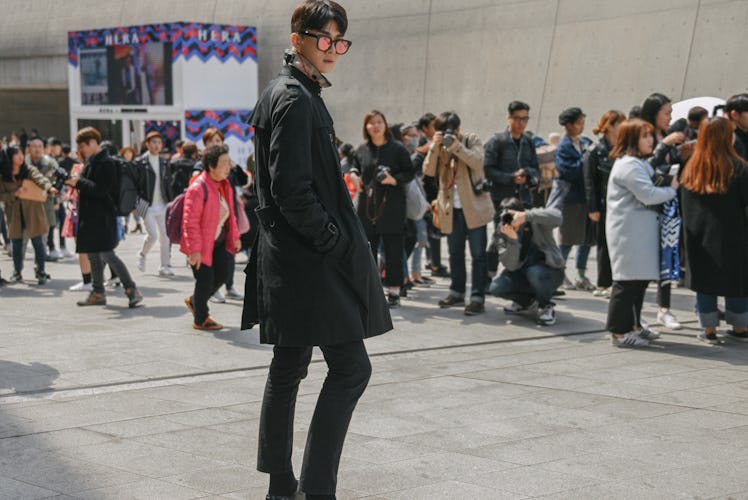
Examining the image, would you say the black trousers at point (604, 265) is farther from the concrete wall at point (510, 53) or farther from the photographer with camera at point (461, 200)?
the concrete wall at point (510, 53)

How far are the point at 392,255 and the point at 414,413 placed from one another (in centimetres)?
426

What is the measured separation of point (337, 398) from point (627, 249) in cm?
455

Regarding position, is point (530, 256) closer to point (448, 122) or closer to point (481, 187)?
point (481, 187)

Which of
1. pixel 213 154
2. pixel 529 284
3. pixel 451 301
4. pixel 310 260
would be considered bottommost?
pixel 451 301

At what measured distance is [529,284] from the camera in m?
9.07

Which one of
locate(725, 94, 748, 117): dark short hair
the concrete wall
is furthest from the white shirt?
the concrete wall

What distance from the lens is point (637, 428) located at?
5.42 meters

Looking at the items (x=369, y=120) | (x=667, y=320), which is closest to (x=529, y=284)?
(x=667, y=320)

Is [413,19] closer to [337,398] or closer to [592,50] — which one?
[592,50]

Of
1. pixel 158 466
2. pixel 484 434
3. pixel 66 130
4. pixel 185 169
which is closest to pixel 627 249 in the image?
pixel 484 434

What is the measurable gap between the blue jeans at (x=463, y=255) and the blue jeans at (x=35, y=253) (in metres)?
5.18

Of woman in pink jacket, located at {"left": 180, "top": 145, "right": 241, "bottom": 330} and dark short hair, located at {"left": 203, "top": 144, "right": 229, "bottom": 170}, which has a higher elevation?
dark short hair, located at {"left": 203, "top": 144, "right": 229, "bottom": 170}

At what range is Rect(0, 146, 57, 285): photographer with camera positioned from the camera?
38.9 feet

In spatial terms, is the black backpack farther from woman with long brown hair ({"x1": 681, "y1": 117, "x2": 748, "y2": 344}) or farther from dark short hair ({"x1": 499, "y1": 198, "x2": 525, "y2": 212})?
woman with long brown hair ({"x1": 681, "y1": 117, "x2": 748, "y2": 344})
